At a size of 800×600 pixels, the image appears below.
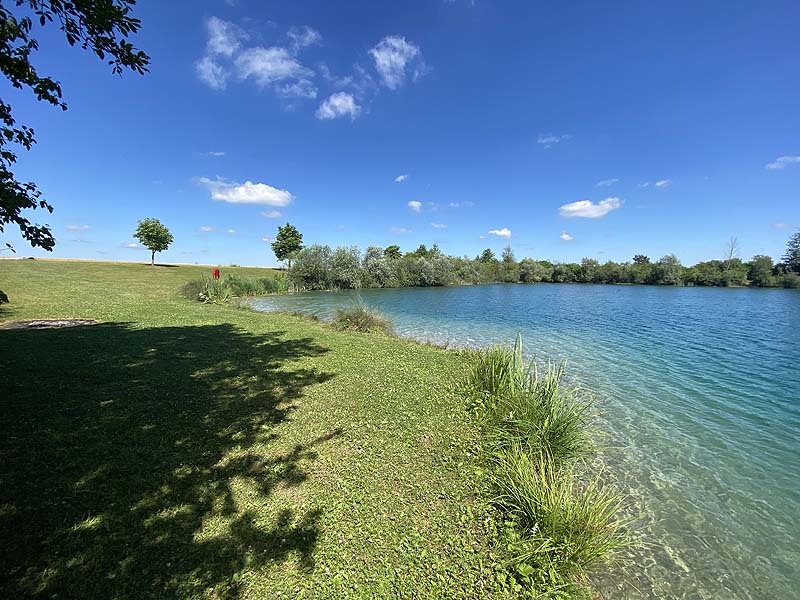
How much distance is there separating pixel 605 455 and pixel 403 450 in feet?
14.2

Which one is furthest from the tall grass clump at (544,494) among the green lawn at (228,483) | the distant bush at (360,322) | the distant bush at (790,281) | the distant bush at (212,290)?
the distant bush at (790,281)

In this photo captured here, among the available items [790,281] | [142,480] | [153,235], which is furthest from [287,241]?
[790,281]

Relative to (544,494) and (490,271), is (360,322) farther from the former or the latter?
(490,271)

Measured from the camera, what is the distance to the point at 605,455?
21.6ft

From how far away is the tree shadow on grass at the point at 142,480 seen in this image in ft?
9.67

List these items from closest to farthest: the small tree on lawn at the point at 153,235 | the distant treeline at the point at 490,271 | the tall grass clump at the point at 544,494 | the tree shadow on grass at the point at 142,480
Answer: the tree shadow on grass at the point at 142,480
the tall grass clump at the point at 544,494
the distant treeline at the point at 490,271
the small tree on lawn at the point at 153,235

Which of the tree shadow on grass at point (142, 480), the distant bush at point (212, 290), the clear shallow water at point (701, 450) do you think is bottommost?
the clear shallow water at point (701, 450)

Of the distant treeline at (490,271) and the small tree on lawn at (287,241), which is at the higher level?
the small tree on lawn at (287,241)

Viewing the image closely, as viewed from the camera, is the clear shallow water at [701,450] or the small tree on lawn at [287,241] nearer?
the clear shallow water at [701,450]

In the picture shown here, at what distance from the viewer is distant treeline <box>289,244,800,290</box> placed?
1988 inches

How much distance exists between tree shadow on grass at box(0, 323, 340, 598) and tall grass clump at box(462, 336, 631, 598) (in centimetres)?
246

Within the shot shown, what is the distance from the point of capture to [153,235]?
64375 mm

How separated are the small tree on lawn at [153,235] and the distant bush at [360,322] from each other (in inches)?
2647

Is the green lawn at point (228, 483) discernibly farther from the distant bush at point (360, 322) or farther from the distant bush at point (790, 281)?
the distant bush at point (790, 281)
